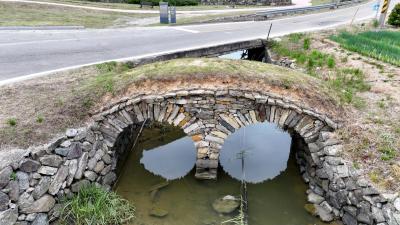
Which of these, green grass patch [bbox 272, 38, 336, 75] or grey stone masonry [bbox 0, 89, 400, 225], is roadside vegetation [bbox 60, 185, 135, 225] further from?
green grass patch [bbox 272, 38, 336, 75]

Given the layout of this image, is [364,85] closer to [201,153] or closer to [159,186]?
[201,153]

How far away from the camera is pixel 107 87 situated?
10602mm

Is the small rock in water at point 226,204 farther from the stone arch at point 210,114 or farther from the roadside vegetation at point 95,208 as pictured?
the roadside vegetation at point 95,208

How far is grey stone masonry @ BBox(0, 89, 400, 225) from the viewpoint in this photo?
316 inches

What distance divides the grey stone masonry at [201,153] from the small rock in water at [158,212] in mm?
1426

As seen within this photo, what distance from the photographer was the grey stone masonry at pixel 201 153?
8039 mm

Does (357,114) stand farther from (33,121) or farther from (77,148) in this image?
(33,121)

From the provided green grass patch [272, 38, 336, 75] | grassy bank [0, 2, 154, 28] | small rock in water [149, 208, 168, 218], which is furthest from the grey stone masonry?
grassy bank [0, 2, 154, 28]

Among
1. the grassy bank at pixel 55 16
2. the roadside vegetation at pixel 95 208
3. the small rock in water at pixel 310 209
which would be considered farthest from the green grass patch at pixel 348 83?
the grassy bank at pixel 55 16

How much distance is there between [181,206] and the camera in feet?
32.0

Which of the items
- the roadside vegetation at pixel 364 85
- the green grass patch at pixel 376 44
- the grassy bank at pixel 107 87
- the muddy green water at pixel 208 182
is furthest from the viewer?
the green grass patch at pixel 376 44

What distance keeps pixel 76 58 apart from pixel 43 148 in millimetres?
6195

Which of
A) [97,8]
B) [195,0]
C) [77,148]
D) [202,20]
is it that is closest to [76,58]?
[77,148]

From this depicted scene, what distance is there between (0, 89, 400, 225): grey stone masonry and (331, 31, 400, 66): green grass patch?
6436 mm
